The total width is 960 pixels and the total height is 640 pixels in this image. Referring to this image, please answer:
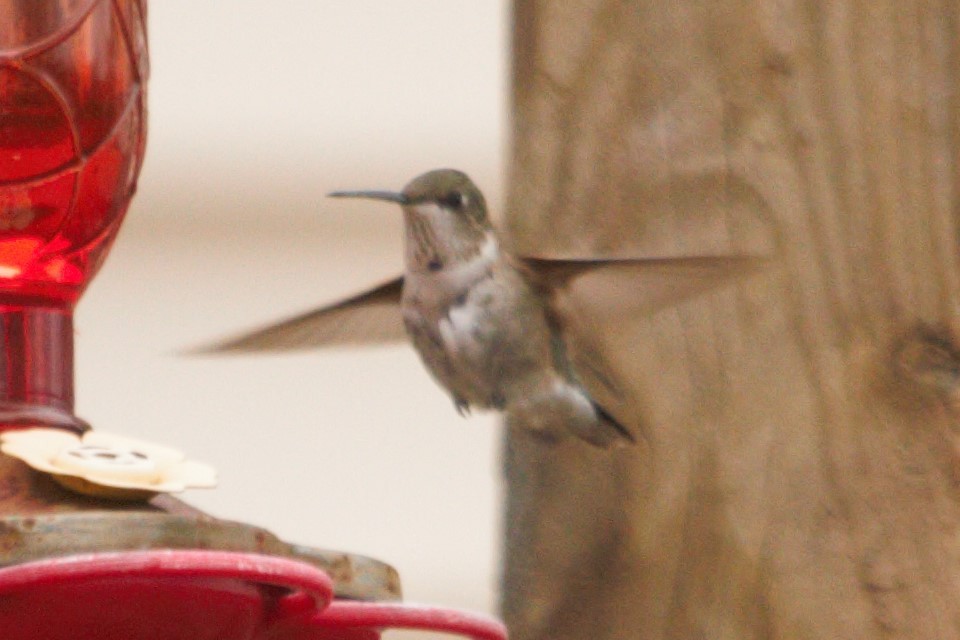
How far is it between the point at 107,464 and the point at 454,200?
44.5 inches

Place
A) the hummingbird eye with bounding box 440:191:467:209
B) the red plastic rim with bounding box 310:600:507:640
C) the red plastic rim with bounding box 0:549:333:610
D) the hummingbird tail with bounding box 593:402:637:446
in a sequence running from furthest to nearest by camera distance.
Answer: the hummingbird eye with bounding box 440:191:467:209 < the hummingbird tail with bounding box 593:402:637:446 < the red plastic rim with bounding box 310:600:507:640 < the red plastic rim with bounding box 0:549:333:610

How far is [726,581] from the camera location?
243 cm

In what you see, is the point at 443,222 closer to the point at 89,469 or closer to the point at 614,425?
the point at 614,425

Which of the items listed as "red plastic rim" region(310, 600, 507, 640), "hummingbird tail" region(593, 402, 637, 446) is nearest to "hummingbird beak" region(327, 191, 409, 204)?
"hummingbird tail" region(593, 402, 637, 446)

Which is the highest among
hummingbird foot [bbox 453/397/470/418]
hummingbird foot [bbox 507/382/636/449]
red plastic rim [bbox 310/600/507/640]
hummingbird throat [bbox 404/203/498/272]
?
hummingbird throat [bbox 404/203/498/272]

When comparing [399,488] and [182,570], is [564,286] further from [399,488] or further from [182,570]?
[399,488]

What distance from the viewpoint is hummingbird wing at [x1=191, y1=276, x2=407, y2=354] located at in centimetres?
278

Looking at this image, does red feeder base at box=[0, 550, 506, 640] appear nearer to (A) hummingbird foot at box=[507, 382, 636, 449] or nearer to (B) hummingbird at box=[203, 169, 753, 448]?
(A) hummingbird foot at box=[507, 382, 636, 449]

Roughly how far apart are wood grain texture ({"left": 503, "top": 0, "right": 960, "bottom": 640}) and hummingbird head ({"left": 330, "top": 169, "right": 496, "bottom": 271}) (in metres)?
0.37

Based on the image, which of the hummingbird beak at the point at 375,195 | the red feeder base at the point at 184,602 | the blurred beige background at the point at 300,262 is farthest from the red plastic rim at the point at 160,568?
the blurred beige background at the point at 300,262

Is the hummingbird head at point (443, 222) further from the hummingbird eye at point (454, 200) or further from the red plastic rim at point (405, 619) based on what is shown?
the red plastic rim at point (405, 619)

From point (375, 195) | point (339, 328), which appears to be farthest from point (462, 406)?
point (375, 195)

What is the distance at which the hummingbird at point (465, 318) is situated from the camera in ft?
9.16

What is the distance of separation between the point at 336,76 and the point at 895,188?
218 cm
